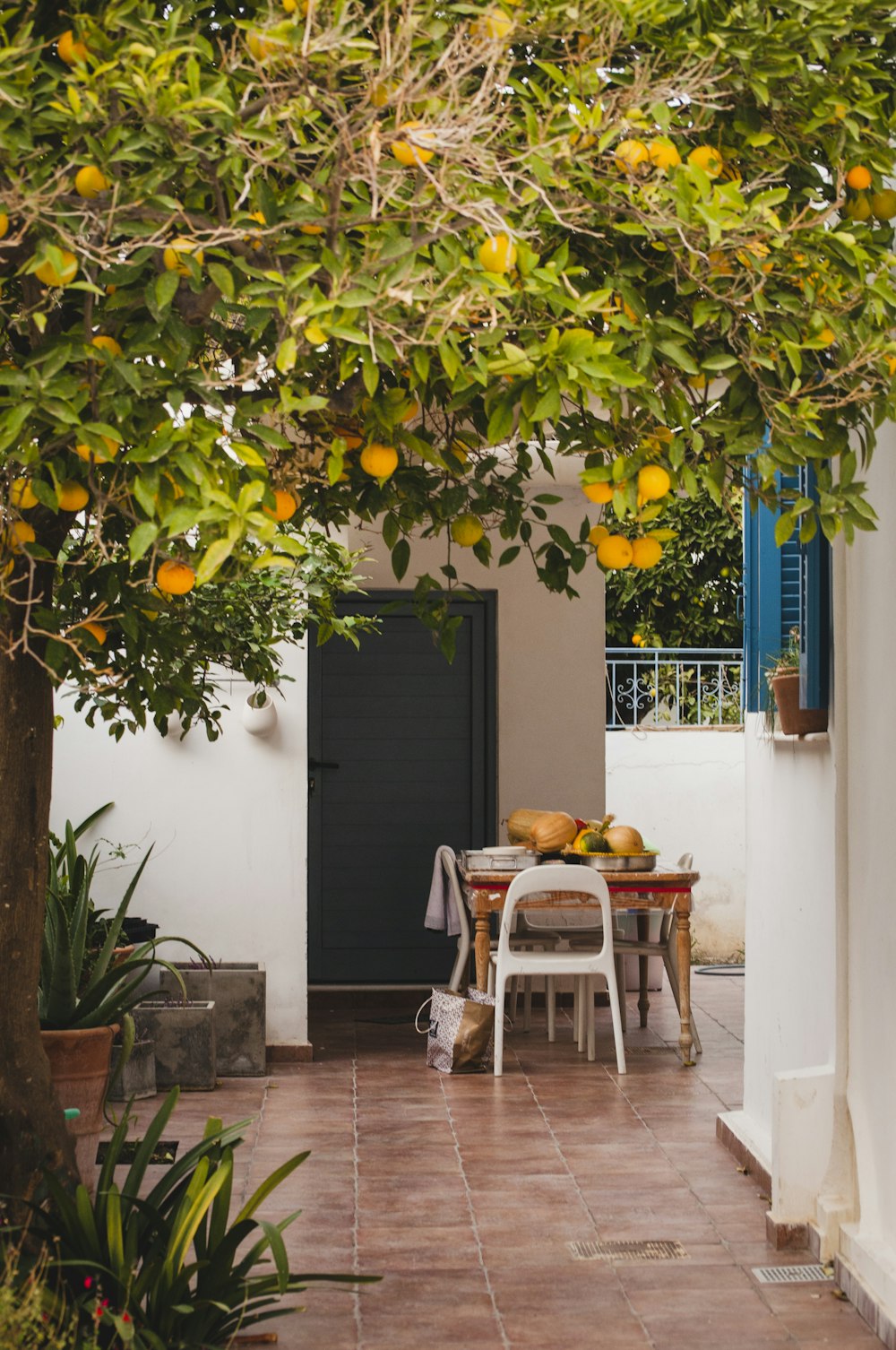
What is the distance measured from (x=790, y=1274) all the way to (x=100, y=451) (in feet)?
9.93

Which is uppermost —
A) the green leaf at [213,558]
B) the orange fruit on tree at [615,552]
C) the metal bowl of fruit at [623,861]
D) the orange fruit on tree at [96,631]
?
the orange fruit on tree at [615,552]

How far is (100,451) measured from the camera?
1.71 m

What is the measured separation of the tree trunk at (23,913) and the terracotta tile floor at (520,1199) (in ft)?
2.99

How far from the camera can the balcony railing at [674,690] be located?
10719mm

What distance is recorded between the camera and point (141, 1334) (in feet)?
8.56

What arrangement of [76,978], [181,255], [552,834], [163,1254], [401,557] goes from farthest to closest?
[552,834]
[76,978]
[163,1254]
[401,557]
[181,255]

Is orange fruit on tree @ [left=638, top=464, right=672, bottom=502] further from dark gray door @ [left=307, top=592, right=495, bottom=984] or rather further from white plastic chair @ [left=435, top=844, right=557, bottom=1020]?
dark gray door @ [left=307, top=592, right=495, bottom=984]

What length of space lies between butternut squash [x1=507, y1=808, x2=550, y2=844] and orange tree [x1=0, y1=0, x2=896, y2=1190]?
5399 mm

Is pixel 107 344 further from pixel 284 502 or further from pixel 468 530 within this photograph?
pixel 468 530

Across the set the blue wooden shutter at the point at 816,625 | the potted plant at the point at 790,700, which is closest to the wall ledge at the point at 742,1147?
the potted plant at the point at 790,700

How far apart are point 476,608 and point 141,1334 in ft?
21.6

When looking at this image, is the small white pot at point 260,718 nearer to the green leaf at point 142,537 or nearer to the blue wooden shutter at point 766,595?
the blue wooden shutter at point 766,595

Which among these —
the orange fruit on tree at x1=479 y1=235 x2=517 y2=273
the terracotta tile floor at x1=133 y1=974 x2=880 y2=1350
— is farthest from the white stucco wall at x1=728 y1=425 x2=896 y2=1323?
the orange fruit on tree at x1=479 y1=235 x2=517 y2=273

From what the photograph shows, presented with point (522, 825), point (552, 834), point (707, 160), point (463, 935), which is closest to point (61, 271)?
point (707, 160)
